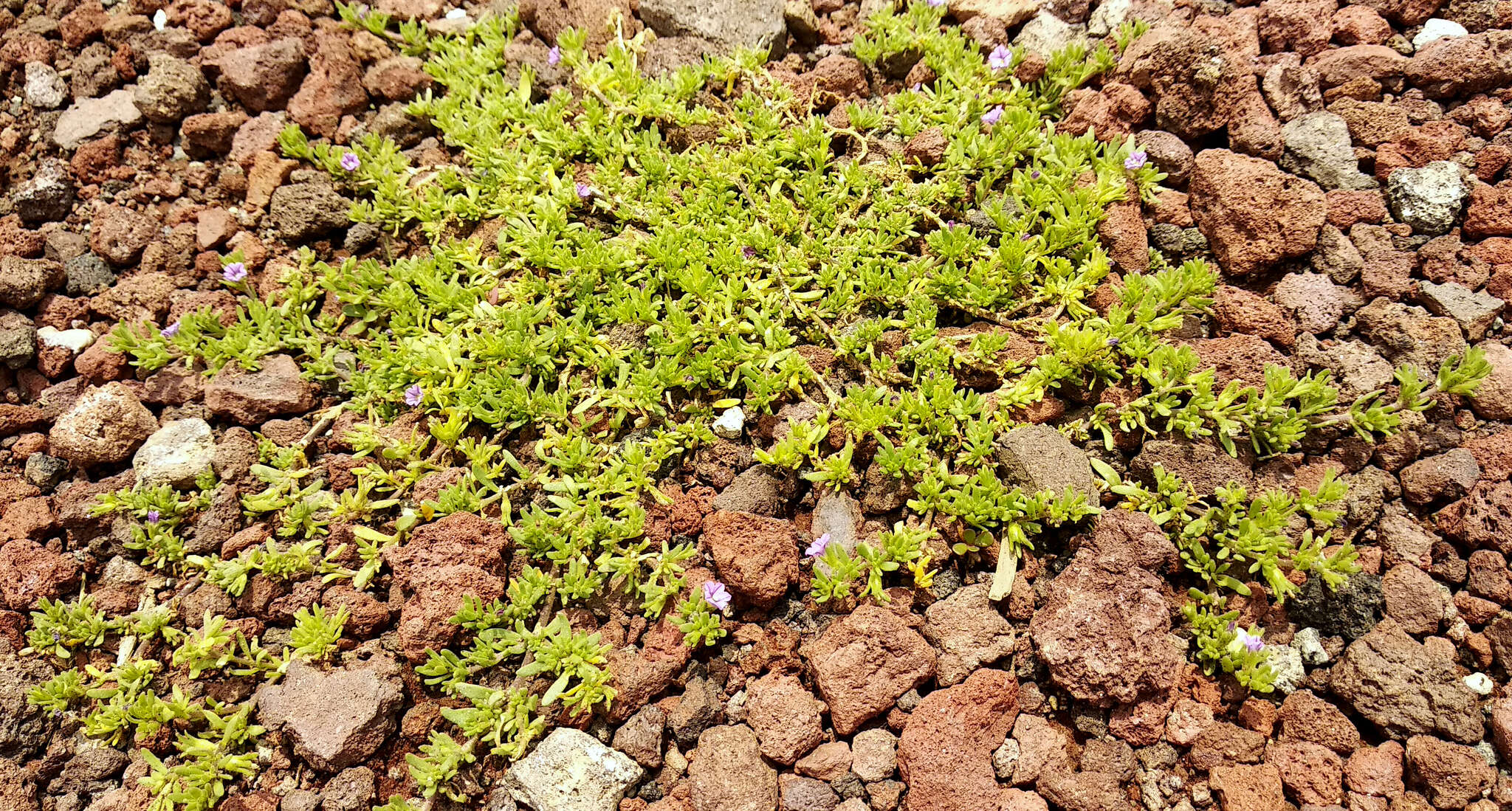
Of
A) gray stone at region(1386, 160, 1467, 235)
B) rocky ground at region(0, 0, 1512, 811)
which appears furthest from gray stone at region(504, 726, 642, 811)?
gray stone at region(1386, 160, 1467, 235)

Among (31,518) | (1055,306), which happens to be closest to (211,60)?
(31,518)

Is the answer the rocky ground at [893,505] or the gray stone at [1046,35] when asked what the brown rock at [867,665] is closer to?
the rocky ground at [893,505]

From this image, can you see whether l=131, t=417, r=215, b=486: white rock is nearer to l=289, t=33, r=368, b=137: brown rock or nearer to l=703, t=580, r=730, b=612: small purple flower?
l=289, t=33, r=368, b=137: brown rock

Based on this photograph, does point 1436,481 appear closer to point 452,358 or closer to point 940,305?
point 940,305

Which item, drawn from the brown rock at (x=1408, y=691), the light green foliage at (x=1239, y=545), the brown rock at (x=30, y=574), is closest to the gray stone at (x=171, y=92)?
the brown rock at (x=30, y=574)

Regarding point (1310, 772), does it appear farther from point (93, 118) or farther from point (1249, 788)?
point (93, 118)
